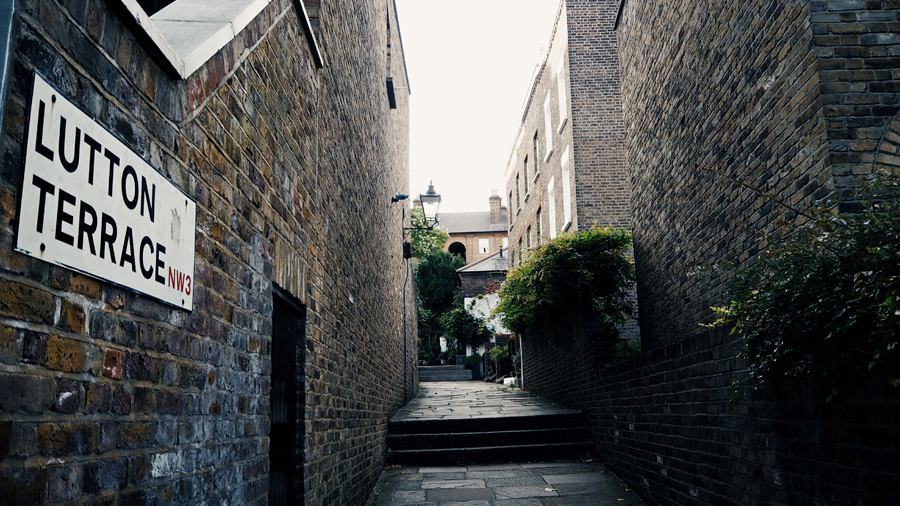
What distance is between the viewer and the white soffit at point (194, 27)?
211 cm

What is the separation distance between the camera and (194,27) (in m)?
2.56

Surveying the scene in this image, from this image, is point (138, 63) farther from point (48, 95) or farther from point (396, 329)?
point (396, 329)

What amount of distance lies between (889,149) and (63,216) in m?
4.85

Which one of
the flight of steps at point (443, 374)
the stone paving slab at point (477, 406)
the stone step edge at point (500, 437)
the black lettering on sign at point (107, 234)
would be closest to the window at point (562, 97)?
the stone paving slab at point (477, 406)

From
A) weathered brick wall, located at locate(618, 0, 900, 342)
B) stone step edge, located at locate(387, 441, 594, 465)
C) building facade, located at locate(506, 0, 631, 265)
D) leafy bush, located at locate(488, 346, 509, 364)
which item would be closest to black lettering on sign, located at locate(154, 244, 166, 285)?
weathered brick wall, located at locate(618, 0, 900, 342)

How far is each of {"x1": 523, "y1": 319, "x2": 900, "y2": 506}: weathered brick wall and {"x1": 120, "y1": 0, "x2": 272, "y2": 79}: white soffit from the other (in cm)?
323

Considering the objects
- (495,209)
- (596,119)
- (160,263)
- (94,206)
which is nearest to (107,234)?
(94,206)

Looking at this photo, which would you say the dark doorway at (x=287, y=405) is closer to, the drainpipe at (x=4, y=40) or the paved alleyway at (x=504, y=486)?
the drainpipe at (x=4, y=40)

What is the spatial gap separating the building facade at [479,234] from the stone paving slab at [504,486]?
4650 cm

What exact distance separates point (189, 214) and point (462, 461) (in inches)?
309

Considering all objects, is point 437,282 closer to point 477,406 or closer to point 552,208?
point 552,208

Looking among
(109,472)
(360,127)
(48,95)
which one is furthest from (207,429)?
(360,127)

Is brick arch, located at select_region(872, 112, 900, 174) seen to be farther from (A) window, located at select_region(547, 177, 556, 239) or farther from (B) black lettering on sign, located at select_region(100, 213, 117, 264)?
(A) window, located at select_region(547, 177, 556, 239)

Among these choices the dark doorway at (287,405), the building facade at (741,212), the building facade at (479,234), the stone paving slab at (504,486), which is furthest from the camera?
the building facade at (479,234)
